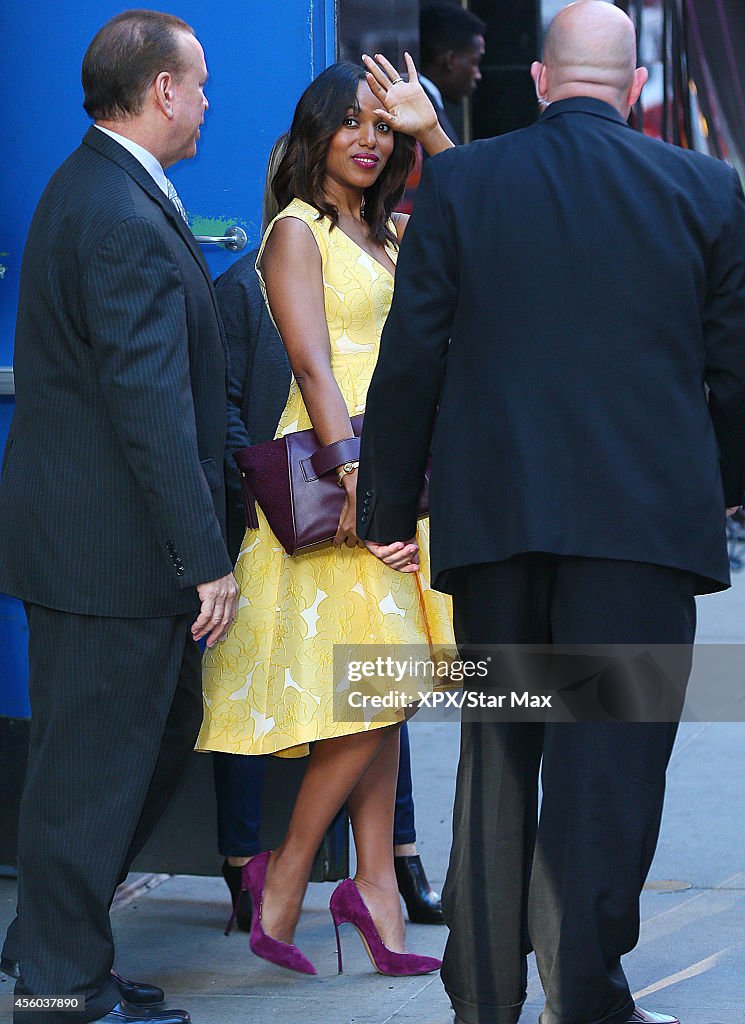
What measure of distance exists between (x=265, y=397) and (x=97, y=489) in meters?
0.73

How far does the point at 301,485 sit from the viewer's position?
3.18 meters

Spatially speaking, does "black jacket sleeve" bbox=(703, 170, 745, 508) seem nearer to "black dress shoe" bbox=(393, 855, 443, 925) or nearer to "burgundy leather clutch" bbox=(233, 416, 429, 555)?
"burgundy leather clutch" bbox=(233, 416, 429, 555)

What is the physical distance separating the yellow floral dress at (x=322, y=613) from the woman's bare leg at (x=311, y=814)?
0.07 metres

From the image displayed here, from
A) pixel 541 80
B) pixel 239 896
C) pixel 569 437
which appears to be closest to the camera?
pixel 569 437

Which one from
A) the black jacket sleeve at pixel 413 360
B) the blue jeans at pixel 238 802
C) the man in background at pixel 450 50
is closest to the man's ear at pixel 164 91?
the black jacket sleeve at pixel 413 360

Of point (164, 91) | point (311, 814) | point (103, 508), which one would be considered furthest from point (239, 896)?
point (164, 91)

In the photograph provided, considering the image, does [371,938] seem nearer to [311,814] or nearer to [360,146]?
[311,814]

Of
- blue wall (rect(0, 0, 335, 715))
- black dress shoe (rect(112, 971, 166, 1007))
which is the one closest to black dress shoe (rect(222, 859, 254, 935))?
black dress shoe (rect(112, 971, 166, 1007))

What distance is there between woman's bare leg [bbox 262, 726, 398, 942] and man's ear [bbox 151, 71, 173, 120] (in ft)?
4.48

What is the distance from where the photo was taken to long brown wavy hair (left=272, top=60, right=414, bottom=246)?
3.22 metres

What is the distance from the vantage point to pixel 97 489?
290cm

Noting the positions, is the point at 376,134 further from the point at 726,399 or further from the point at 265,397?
the point at 726,399

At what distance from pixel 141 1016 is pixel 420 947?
2.46 feet

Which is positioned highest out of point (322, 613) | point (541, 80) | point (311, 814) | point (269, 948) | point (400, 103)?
point (541, 80)
